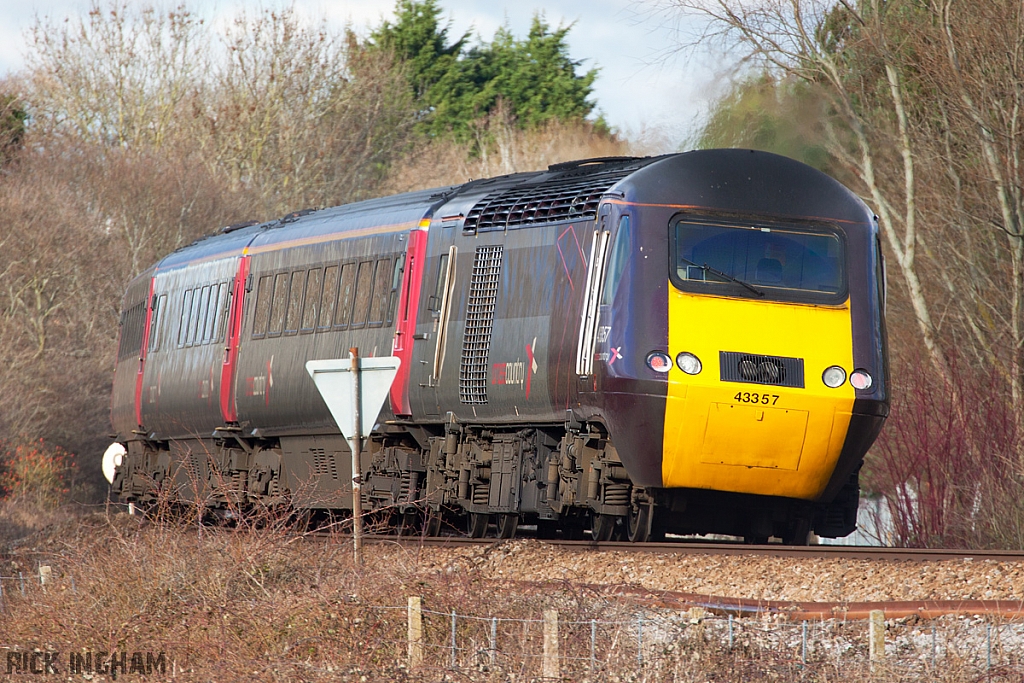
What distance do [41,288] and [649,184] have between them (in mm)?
23021

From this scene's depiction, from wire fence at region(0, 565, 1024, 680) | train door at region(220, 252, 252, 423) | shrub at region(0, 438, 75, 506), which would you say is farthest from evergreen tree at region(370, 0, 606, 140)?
wire fence at region(0, 565, 1024, 680)

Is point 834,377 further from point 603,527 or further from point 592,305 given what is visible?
point 603,527

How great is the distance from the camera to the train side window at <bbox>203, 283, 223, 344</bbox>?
19.0 metres

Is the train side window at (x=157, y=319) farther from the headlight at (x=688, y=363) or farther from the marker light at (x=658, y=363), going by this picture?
the headlight at (x=688, y=363)

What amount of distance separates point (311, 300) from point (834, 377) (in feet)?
21.6

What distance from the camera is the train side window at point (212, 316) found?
19034 mm

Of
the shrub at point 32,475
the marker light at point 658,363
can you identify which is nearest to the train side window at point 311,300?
the marker light at point 658,363

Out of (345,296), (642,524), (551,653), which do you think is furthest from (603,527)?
(551,653)

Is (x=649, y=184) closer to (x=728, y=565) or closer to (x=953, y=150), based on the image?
(x=728, y=565)

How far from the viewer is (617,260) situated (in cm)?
1234

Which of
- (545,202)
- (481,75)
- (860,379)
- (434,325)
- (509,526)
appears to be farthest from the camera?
(481,75)

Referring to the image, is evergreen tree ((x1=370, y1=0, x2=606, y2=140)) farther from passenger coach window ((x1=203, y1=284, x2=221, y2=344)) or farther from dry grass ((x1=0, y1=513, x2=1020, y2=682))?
dry grass ((x1=0, y1=513, x2=1020, y2=682))

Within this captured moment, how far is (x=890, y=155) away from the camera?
24094 millimetres

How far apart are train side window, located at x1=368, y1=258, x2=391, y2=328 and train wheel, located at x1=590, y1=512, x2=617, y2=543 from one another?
10.3 feet
